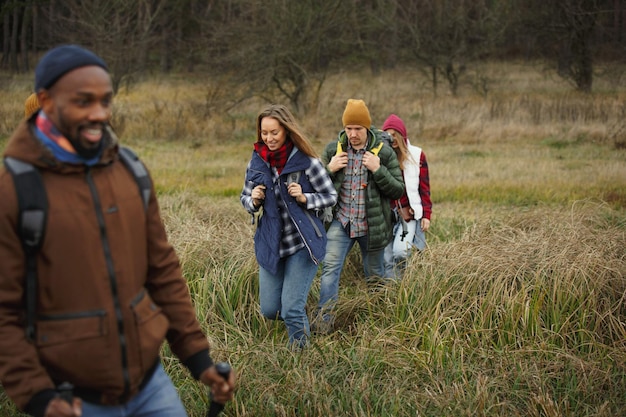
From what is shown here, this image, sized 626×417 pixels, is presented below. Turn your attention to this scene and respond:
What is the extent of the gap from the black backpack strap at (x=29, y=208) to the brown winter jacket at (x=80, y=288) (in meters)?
0.02

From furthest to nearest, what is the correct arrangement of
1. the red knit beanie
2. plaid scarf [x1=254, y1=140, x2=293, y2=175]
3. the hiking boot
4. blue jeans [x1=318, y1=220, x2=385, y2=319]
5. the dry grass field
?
the red knit beanie
blue jeans [x1=318, y1=220, x2=385, y2=319]
the hiking boot
plaid scarf [x1=254, y1=140, x2=293, y2=175]
the dry grass field

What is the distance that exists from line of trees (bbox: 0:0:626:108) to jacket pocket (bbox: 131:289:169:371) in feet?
57.6

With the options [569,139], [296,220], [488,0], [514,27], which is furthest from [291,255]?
[488,0]

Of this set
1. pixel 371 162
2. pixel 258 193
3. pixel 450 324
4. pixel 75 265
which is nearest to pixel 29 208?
pixel 75 265

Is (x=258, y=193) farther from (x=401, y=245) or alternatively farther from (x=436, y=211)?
Result: (x=436, y=211)

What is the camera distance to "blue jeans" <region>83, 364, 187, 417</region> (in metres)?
2.46

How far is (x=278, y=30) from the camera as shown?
19.9 metres

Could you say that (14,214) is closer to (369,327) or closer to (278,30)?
(369,327)

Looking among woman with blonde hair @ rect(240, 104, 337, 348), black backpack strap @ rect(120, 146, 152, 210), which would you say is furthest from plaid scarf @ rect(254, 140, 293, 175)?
black backpack strap @ rect(120, 146, 152, 210)

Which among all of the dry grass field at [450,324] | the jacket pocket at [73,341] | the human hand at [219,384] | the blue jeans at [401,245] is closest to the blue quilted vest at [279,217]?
the dry grass field at [450,324]

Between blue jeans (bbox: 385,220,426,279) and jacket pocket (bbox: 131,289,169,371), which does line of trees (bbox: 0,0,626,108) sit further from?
jacket pocket (bbox: 131,289,169,371)

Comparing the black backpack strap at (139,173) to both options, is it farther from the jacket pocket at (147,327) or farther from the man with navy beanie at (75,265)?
the jacket pocket at (147,327)

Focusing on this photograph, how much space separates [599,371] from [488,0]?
3125 centimetres

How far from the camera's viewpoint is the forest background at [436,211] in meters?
4.38
